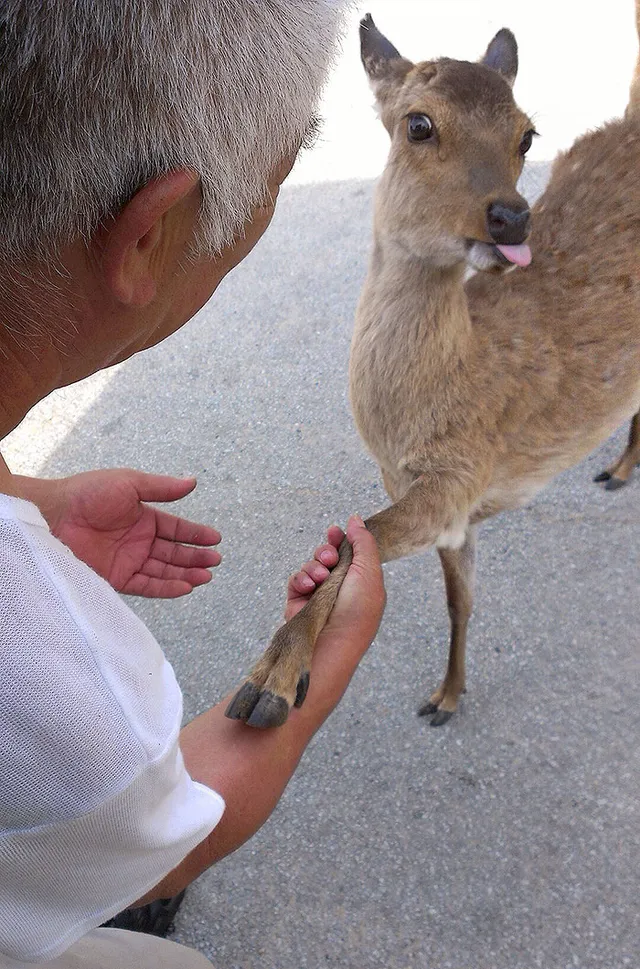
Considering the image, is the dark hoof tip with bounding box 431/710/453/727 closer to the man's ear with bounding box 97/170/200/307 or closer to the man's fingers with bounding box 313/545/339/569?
the man's fingers with bounding box 313/545/339/569

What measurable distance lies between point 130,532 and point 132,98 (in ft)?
3.99

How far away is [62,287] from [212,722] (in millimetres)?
740

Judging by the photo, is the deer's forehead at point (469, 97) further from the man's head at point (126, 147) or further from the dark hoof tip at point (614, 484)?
the dark hoof tip at point (614, 484)

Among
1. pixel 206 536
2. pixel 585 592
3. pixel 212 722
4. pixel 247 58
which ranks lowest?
pixel 585 592

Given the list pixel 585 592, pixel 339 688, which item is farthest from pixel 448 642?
pixel 339 688

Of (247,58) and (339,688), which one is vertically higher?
(247,58)

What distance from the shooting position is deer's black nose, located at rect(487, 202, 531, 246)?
1638mm

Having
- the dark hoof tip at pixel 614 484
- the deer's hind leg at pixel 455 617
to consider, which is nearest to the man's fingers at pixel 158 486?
the deer's hind leg at pixel 455 617

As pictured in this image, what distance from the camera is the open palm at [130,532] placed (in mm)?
1669

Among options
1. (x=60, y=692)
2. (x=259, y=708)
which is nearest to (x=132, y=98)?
(x=60, y=692)

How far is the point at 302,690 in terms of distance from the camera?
1.37 m

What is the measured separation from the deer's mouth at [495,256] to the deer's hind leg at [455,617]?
2.29ft

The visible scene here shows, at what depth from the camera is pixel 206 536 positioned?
183cm

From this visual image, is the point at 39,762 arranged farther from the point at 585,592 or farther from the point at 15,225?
the point at 585,592
